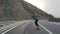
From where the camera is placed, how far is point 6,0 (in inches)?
3848

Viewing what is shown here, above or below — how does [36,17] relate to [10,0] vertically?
below

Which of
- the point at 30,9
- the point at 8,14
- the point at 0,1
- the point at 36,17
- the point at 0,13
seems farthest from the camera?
the point at 30,9

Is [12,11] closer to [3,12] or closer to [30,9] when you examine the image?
[3,12]

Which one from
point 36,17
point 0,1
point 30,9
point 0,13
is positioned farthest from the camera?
point 30,9

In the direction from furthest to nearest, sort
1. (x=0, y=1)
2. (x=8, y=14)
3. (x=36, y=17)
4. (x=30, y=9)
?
(x=30, y=9)
(x=0, y=1)
(x=8, y=14)
(x=36, y=17)

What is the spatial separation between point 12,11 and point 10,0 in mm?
7466

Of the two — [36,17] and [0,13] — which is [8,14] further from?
[36,17]

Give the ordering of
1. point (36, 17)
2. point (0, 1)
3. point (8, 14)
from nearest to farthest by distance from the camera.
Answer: point (36, 17), point (8, 14), point (0, 1)

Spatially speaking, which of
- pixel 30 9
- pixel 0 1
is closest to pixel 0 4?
pixel 0 1

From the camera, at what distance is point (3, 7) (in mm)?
86438

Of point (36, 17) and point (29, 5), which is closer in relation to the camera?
point (36, 17)

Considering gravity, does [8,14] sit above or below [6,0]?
below

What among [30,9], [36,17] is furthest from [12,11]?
[30,9]

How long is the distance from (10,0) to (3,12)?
16.9 meters
